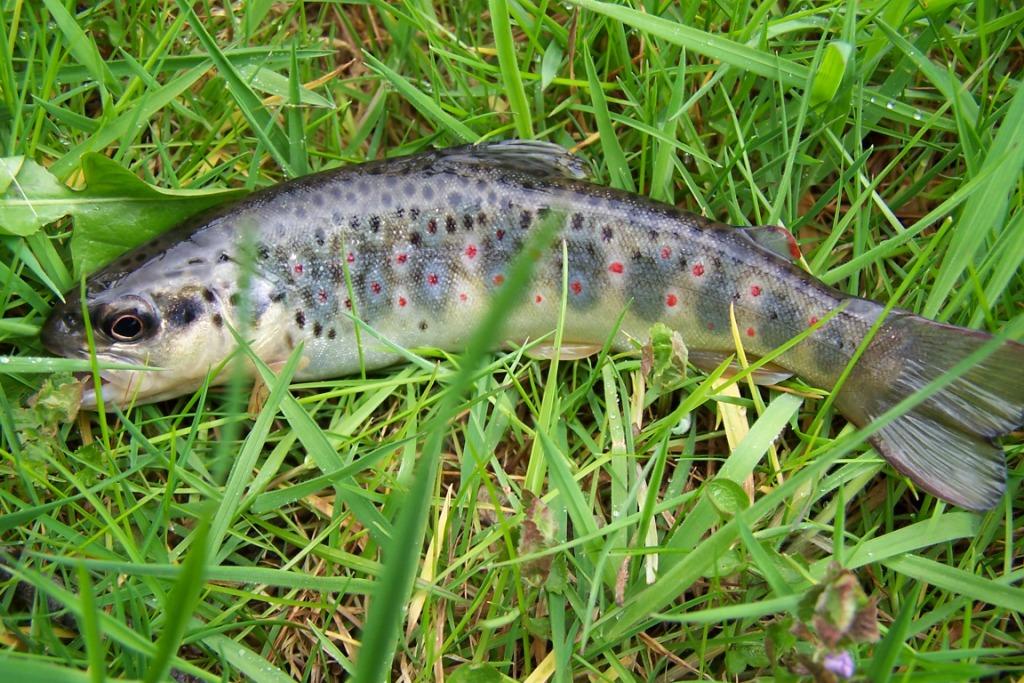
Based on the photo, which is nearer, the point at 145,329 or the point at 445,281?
the point at 145,329

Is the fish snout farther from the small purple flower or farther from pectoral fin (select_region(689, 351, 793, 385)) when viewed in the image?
the small purple flower

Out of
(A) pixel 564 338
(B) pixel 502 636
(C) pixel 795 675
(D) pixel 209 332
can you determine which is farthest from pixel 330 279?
(C) pixel 795 675

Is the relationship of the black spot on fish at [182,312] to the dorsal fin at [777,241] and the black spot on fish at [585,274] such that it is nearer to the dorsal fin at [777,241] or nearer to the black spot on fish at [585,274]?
the black spot on fish at [585,274]

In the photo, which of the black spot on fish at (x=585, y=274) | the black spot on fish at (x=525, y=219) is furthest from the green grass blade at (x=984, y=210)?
the black spot on fish at (x=525, y=219)

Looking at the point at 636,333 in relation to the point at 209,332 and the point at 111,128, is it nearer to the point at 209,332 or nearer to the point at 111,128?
the point at 209,332

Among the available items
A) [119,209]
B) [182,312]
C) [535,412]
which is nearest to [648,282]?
[535,412]

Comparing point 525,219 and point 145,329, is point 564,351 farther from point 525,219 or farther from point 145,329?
point 145,329
